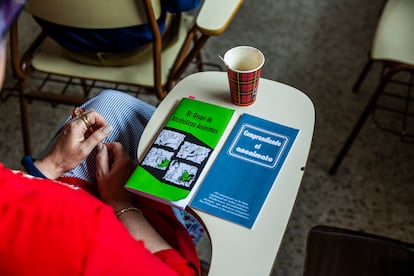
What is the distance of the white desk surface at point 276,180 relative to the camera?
2.75 ft

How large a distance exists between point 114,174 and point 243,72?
331 mm

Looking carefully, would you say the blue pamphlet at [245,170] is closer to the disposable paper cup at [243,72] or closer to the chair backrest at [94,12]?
the disposable paper cup at [243,72]

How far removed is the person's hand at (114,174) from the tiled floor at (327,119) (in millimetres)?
709

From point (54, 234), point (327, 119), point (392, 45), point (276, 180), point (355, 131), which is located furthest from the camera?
point (327, 119)

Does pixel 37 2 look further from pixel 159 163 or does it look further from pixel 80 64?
pixel 159 163

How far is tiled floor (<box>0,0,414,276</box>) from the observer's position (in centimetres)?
165

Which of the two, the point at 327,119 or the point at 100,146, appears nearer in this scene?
the point at 100,146

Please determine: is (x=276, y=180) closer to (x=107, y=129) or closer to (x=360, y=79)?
(x=107, y=129)

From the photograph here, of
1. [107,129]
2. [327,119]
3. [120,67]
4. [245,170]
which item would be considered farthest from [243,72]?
[327,119]

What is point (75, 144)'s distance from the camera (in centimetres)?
105

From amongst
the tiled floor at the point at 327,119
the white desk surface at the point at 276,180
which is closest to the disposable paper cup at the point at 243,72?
the white desk surface at the point at 276,180

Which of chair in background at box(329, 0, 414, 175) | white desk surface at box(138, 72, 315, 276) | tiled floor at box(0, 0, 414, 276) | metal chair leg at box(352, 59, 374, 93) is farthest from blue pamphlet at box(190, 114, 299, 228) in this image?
metal chair leg at box(352, 59, 374, 93)

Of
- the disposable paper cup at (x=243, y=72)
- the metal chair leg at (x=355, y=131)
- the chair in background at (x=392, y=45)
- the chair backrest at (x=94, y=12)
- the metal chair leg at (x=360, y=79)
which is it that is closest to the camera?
the disposable paper cup at (x=243, y=72)

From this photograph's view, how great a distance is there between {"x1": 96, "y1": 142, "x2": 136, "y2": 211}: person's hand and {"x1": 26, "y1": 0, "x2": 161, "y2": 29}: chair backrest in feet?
1.13
